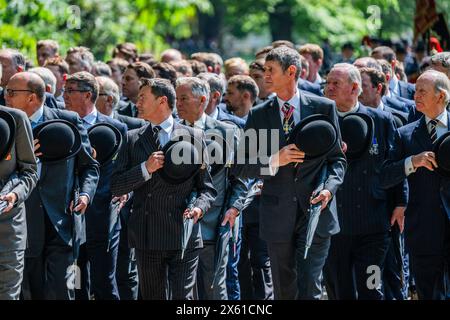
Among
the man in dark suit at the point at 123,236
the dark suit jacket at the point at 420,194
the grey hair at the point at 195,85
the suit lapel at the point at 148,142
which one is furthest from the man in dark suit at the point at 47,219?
the dark suit jacket at the point at 420,194

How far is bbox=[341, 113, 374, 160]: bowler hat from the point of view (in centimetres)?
1048

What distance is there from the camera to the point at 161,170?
945cm

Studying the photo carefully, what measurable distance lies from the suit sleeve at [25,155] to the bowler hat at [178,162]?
40.4 inches

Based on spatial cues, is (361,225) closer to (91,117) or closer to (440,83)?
(440,83)

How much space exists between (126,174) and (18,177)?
2.87 feet

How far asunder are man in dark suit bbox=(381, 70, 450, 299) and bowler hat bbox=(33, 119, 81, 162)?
274 centimetres

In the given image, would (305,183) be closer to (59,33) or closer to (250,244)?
(250,244)

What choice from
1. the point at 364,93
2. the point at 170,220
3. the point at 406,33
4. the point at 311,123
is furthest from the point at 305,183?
the point at 406,33

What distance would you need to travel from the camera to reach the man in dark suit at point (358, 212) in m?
10.5

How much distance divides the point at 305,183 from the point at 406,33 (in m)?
29.7

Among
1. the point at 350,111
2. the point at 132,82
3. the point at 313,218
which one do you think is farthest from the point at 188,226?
the point at 132,82

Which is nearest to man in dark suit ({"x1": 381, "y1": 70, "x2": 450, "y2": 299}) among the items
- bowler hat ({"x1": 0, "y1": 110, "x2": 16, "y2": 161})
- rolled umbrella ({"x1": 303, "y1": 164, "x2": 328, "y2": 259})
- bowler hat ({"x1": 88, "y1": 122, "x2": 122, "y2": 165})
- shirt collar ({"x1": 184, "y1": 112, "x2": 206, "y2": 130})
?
rolled umbrella ({"x1": 303, "y1": 164, "x2": 328, "y2": 259})

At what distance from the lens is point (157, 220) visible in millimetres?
9531

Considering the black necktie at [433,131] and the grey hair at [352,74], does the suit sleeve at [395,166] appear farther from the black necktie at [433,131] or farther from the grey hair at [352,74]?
the grey hair at [352,74]
